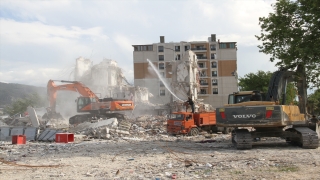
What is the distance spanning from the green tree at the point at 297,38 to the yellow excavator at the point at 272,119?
3.63 ft

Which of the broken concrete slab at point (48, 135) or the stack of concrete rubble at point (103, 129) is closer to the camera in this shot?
the broken concrete slab at point (48, 135)

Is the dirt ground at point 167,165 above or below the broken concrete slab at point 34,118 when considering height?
below

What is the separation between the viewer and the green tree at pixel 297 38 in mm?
14391

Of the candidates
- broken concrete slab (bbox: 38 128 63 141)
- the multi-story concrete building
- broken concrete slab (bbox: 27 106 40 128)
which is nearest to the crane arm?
broken concrete slab (bbox: 27 106 40 128)

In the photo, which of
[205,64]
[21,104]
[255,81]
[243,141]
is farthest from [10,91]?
[243,141]

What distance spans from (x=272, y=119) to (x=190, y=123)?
9903mm

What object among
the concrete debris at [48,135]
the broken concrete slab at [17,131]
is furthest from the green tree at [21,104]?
the concrete debris at [48,135]

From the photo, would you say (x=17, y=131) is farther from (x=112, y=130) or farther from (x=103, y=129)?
(x=112, y=130)

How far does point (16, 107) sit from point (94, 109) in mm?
49775

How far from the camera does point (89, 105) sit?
3033cm

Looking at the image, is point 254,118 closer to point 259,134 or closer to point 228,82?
point 259,134

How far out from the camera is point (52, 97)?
3150cm

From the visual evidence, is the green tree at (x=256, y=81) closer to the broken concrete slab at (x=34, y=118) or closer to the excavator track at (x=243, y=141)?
the broken concrete slab at (x=34, y=118)

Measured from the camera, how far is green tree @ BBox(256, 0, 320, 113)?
1439cm
